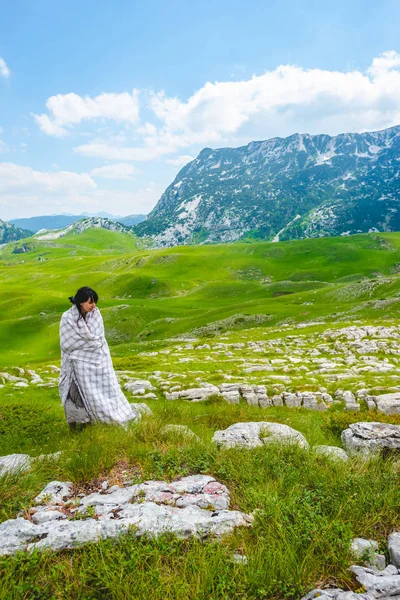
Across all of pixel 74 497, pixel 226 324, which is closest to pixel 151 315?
pixel 226 324

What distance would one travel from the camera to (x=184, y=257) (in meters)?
174

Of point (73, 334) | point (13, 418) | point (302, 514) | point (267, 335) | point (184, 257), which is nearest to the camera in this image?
point (302, 514)

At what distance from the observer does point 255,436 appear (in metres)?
8.62

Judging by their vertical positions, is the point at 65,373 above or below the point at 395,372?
above

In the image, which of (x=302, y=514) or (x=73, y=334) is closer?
(x=302, y=514)

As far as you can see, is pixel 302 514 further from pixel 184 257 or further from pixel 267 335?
pixel 184 257

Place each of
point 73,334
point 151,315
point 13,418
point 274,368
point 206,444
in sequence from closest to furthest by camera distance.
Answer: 1. point 206,444
2. point 73,334
3. point 13,418
4. point 274,368
5. point 151,315

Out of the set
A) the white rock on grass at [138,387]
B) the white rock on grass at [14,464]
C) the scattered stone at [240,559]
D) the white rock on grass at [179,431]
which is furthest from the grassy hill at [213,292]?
the scattered stone at [240,559]

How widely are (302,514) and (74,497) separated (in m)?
3.81

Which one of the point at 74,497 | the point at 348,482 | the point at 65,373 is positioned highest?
the point at 65,373

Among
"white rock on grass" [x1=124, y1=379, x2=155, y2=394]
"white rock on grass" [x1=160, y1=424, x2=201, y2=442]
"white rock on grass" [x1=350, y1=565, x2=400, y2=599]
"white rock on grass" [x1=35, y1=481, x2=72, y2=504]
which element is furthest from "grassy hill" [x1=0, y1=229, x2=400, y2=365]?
"white rock on grass" [x1=350, y1=565, x2=400, y2=599]

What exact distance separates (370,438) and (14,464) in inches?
311

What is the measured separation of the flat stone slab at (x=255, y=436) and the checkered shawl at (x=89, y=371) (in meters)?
3.17

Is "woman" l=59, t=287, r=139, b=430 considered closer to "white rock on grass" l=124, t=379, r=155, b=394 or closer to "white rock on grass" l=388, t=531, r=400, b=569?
"white rock on grass" l=388, t=531, r=400, b=569
